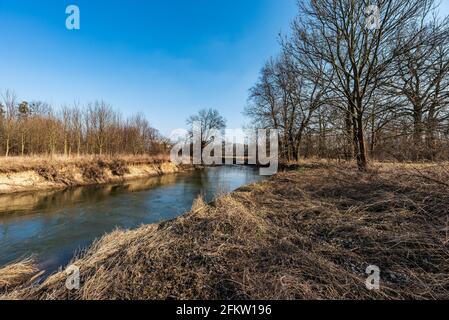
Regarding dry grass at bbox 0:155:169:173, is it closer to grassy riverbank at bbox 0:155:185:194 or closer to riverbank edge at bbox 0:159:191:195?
grassy riverbank at bbox 0:155:185:194

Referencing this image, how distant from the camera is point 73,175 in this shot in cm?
1486

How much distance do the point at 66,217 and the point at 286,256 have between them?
28.3 feet

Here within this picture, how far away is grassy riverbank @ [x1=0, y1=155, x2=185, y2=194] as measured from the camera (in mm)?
11784

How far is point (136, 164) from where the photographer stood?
2191 centimetres

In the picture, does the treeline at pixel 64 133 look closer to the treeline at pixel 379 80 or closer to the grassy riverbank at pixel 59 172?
the grassy riverbank at pixel 59 172

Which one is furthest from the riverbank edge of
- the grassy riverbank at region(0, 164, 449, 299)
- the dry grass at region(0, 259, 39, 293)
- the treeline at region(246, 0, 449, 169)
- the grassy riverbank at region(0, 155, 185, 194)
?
the treeline at region(246, 0, 449, 169)

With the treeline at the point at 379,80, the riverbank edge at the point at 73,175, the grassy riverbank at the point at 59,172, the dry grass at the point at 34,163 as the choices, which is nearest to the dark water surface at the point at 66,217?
the riverbank edge at the point at 73,175

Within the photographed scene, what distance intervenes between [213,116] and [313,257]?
46.0 m

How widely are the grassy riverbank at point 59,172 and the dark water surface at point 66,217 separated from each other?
134 centimetres

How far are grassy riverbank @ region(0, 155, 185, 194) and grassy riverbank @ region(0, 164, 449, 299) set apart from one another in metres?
11.1

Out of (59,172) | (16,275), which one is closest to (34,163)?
(59,172)

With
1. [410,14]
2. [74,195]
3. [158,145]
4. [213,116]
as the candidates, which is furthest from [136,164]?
[213,116]

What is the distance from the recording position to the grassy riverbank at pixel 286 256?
232cm
